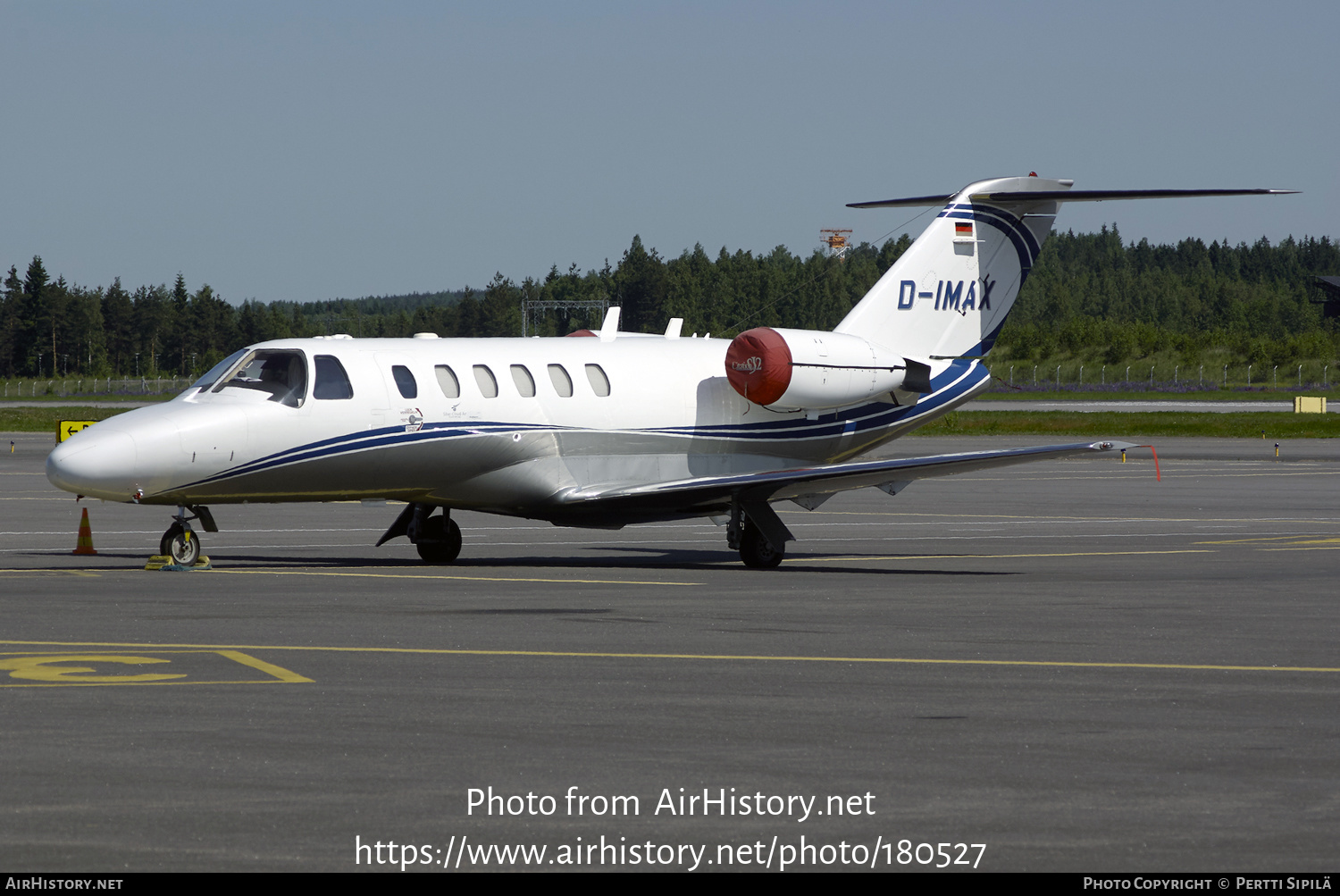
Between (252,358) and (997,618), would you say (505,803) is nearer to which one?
(997,618)

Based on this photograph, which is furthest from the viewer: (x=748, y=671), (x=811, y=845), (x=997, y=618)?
(x=997, y=618)

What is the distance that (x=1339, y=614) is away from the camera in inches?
691

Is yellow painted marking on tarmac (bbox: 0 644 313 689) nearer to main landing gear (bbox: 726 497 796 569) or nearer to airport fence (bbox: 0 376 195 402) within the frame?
main landing gear (bbox: 726 497 796 569)

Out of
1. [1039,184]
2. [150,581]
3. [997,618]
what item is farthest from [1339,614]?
[150,581]

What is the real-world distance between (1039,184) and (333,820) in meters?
20.8

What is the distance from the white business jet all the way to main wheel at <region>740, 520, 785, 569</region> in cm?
3

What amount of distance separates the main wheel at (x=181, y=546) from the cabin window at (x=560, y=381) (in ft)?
16.9

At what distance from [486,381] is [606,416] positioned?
175 cm

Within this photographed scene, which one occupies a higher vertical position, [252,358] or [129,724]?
[252,358]

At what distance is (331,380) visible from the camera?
22.5 metres

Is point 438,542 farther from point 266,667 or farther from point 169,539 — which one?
point 266,667

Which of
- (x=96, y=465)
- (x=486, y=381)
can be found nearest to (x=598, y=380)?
(x=486, y=381)

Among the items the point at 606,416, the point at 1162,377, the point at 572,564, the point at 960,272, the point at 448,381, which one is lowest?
the point at 572,564

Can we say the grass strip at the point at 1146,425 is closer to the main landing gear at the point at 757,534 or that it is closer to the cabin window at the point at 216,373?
the main landing gear at the point at 757,534
